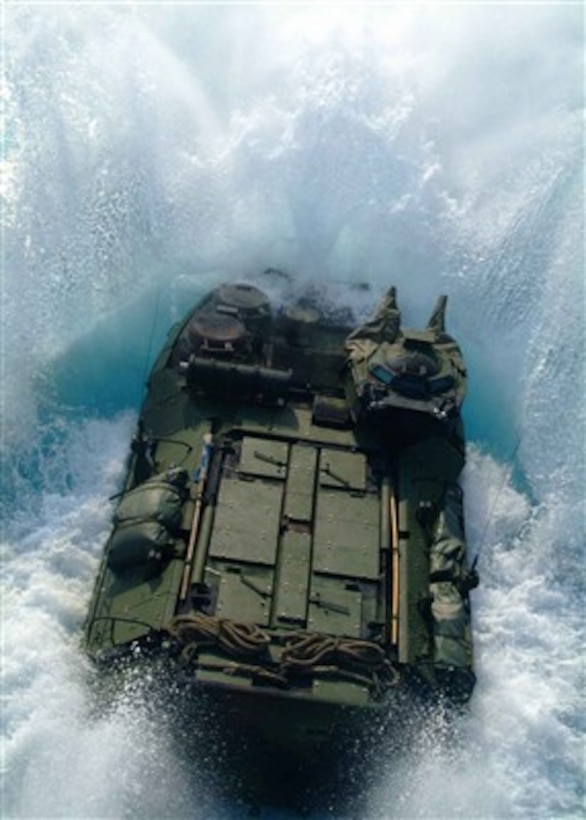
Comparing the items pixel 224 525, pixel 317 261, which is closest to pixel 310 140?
pixel 317 261

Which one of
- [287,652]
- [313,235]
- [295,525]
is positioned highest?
[313,235]

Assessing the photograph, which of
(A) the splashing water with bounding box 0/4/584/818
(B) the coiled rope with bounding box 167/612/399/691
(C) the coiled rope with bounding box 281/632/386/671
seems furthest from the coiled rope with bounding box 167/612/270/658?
(A) the splashing water with bounding box 0/4/584/818

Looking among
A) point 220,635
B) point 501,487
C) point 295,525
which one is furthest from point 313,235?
point 220,635

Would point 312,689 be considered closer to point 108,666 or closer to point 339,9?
point 108,666

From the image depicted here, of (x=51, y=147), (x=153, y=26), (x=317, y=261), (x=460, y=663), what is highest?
(x=153, y=26)

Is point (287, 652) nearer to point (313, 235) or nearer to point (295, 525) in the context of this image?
point (295, 525)

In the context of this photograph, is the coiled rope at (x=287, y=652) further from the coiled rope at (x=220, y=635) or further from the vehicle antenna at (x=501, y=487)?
the vehicle antenna at (x=501, y=487)

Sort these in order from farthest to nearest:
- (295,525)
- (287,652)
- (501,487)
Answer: (501,487) → (295,525) → (287,652)
